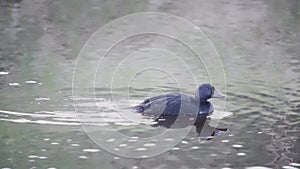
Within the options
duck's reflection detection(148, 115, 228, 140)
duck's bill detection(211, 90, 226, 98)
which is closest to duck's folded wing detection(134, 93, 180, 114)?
duck's reflection detection(148, 115, 228, 140)

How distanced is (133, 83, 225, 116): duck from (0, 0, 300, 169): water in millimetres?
215

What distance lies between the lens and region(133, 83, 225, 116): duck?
30.8 feet

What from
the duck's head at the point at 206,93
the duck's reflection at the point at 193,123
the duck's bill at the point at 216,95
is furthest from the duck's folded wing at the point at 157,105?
the duck's bill at the point at 216,95

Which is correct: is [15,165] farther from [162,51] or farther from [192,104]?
[162,51]

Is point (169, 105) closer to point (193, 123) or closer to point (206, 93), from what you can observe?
point (193, 123)

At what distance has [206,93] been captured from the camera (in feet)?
32.1

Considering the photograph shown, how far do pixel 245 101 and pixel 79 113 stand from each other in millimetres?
2286

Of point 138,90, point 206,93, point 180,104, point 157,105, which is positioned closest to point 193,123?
point 180,104

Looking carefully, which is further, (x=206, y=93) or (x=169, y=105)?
(x=206, y=93)

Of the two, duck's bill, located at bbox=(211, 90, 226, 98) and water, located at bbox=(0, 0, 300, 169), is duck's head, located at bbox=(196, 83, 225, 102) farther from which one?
water, located at bbox=(0, 0, 300, 169)

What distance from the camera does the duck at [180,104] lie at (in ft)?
30.8

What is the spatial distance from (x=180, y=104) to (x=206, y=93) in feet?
1.61

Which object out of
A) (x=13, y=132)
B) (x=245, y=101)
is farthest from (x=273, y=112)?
(x=13, y=132)

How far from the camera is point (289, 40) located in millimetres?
14680
